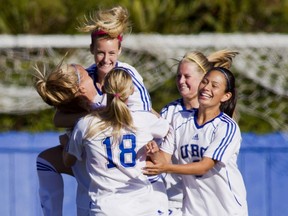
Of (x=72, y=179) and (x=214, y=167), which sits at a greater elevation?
(x=214, y=167)

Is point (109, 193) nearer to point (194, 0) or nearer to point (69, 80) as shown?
point (69, 80)

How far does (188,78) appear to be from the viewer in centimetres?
625

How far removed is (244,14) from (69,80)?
6.28m

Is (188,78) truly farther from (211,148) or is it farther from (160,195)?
(160,195)

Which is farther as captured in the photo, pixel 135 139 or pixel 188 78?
pixel 188 78

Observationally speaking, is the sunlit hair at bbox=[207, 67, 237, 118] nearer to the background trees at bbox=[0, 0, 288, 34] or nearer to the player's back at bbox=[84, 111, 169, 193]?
the player's back at bbox=[84, 111, 169, 193]

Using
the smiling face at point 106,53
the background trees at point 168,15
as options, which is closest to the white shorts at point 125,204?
the smiling face at point 106,53

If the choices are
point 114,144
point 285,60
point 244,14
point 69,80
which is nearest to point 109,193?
point 114,144

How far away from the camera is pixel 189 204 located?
6.16 metres

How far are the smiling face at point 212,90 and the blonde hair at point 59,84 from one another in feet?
2.32

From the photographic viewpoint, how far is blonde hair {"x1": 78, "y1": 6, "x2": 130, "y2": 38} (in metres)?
6.18

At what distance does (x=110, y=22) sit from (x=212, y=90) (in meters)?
0.74

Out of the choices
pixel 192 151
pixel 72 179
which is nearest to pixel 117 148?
pixel 192 151

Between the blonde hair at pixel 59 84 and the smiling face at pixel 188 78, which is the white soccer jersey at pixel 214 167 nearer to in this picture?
the smiling face at pixel 188 78
